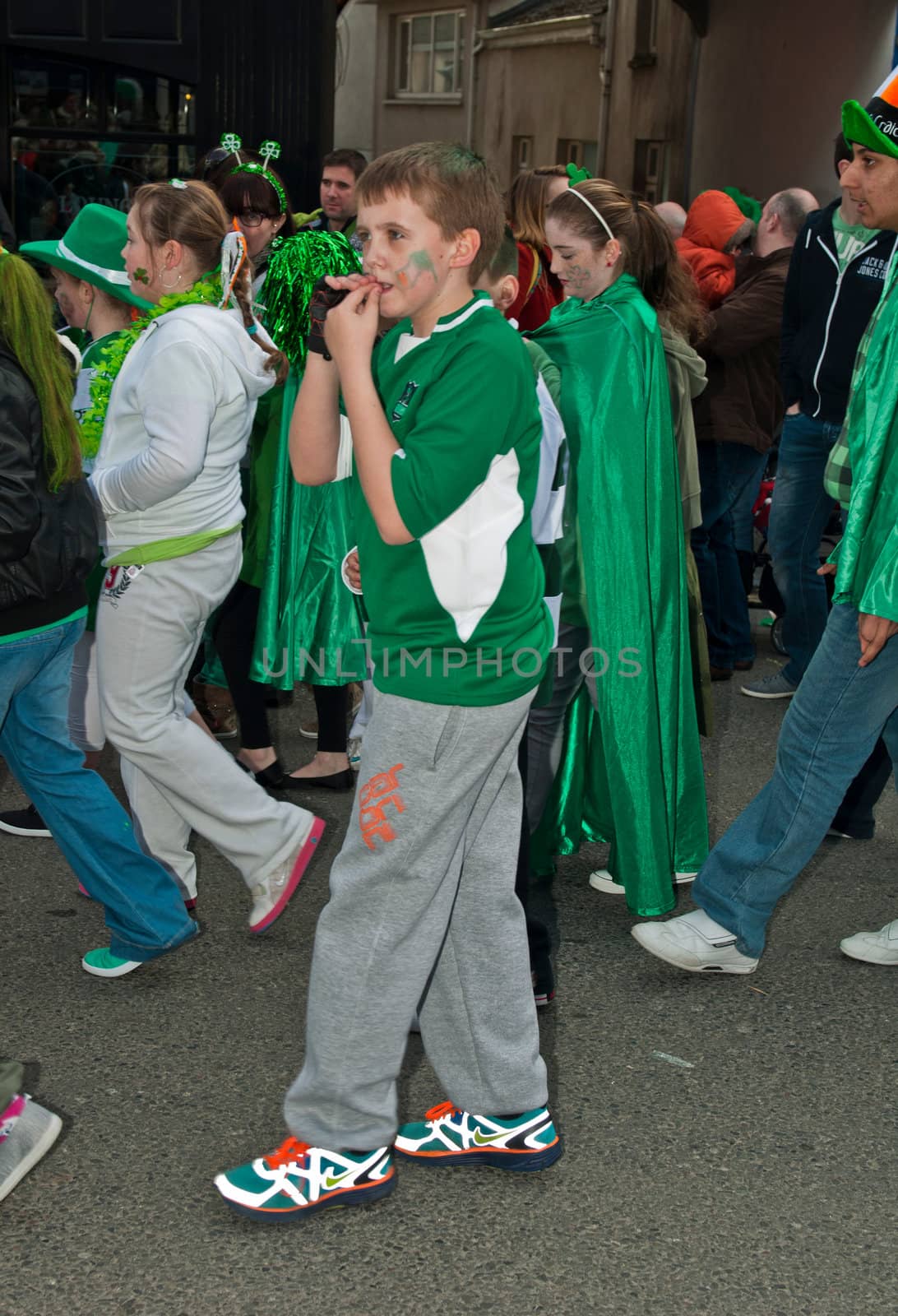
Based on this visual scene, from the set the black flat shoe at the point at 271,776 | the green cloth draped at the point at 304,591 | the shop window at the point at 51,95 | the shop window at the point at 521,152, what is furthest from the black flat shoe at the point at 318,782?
the shop window at the point at 521,152

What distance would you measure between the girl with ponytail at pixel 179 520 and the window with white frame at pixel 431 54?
23.5 metres

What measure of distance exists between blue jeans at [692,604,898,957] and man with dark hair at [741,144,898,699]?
6.90ft

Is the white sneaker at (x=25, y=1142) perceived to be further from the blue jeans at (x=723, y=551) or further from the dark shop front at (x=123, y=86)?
the dark shop front at (x=123, y=86)

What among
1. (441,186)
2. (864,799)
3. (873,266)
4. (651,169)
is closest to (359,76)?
(651,169)

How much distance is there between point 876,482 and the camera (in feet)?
10.8

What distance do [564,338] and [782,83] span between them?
12.8 metres

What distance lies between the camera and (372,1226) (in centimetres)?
260

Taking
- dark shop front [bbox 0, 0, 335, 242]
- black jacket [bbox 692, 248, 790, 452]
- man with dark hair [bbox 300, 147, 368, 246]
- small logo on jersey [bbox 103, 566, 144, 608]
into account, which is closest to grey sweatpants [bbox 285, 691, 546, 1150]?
small logo on jersey [bbox 103, 566, 144, 608]

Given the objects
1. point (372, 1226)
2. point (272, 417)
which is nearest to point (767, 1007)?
point (372, 1226)

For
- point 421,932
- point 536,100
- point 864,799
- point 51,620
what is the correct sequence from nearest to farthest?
point 421,932 < point 51,620 < point 864,799 < point 536,100

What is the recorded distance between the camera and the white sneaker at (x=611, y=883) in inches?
161

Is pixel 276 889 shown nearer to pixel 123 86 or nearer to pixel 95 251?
pixel 95 251

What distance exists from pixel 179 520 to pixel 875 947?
6.69 ft

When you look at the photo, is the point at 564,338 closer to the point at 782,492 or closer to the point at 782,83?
the point at 782,492
